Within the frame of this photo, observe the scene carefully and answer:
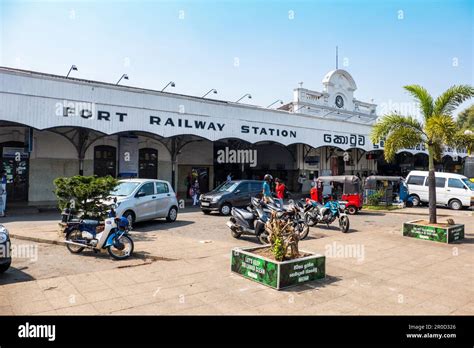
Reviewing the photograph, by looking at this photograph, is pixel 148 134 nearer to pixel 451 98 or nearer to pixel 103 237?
pixel 103 237

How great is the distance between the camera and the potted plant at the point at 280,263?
19.2 ft

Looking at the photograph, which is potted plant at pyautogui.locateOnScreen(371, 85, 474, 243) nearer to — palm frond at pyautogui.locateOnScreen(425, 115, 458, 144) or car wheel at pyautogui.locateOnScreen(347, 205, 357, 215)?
palm frond at pyautogui.locateOnScreen(425, 115, 458, 144)

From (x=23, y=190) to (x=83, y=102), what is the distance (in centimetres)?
546

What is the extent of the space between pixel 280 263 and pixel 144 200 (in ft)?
24.4

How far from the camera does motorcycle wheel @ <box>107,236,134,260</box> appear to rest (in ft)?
25.3

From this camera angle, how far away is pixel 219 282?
6129 millimetres

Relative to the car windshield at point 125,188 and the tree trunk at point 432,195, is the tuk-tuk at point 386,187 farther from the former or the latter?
the car windshield at point 125,188

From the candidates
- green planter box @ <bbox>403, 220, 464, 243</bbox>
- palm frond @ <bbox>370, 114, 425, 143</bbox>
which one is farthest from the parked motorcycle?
palm frond @ <bbox>370, 114, 425, 143</bbox>

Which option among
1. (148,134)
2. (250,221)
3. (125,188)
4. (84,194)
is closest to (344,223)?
(250,221)

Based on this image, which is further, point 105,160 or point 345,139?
point 345,139

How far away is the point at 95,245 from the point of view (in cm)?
800

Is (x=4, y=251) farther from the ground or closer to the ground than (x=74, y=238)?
farther from the ground
